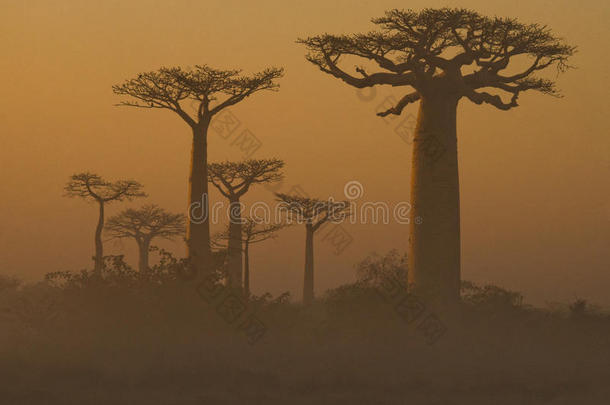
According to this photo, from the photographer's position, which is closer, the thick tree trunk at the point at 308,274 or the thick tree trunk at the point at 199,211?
the thick tree trunk at the point at 199,211

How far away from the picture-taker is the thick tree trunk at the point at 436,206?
18.8 metres

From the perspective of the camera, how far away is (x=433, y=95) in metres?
19.3

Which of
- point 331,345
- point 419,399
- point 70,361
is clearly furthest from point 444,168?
point 70,361

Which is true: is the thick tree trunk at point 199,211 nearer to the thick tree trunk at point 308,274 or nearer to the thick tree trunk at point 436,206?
the thick tree trunk at point 436,206

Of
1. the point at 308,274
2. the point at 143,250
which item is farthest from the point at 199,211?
the point at 143,250

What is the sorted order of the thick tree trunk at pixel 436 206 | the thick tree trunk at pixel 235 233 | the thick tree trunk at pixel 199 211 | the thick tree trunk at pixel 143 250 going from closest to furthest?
the thick tree trunk at pixel 436 206
the thick tree trunk at pixel 199 211
the thick tree trunk at pixel 235 233
the thick tree trunk at pixel 143 250

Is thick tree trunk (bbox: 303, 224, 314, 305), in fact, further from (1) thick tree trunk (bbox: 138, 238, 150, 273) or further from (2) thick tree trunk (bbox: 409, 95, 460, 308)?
(2) thick tree trunk (bbox: 409, 95, 460, 308)

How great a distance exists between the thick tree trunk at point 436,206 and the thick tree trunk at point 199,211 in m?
5.46

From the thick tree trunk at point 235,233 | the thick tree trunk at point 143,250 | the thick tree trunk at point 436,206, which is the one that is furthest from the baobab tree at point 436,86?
the thick tree trunk at point 143,250

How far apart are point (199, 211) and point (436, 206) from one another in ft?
20.3

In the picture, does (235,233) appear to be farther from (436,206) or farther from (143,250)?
(436,206)

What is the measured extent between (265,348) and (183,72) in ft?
29.4

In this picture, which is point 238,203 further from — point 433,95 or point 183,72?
point 433,95

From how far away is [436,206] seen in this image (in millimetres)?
18922
